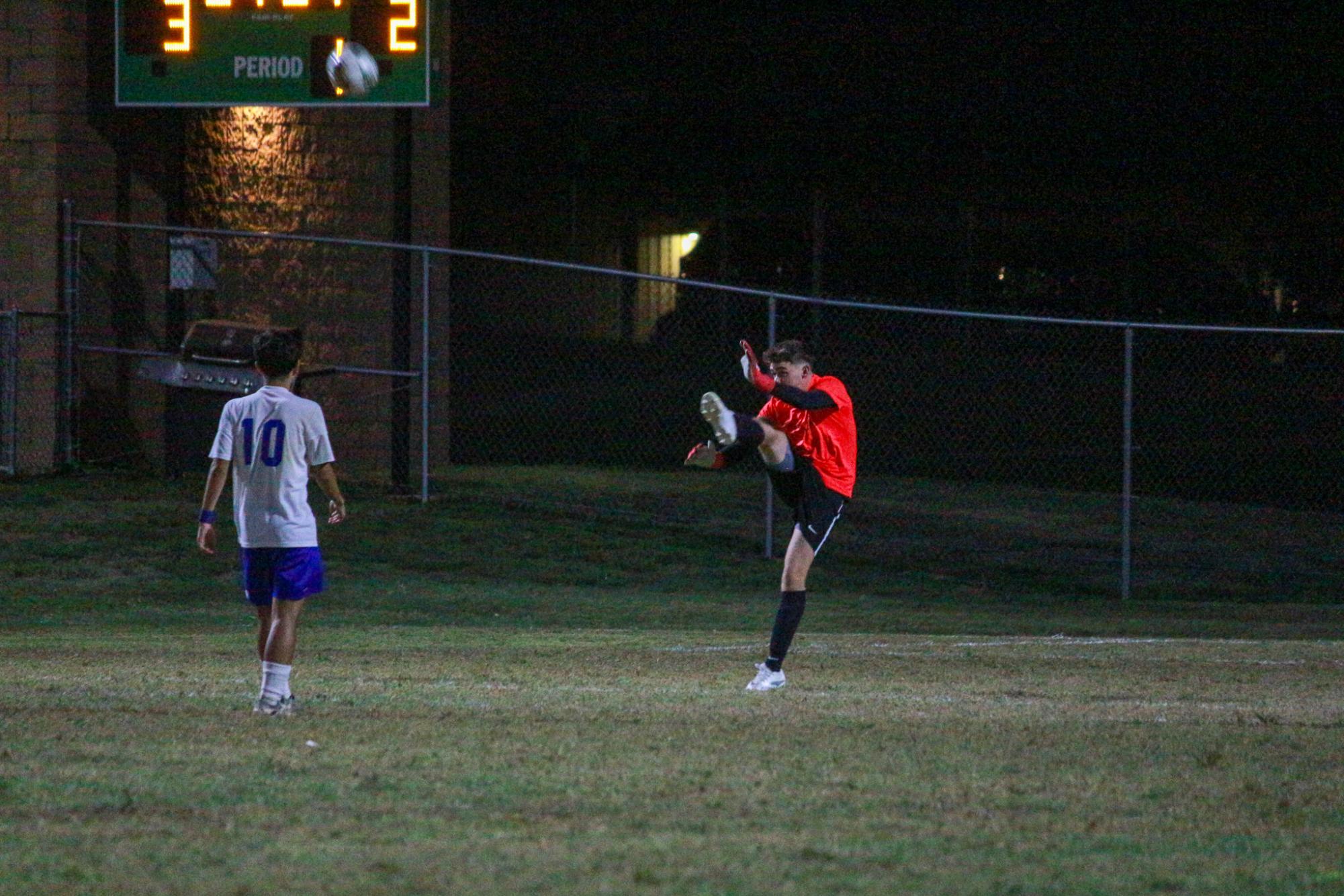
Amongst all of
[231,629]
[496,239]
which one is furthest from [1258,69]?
[231,629]

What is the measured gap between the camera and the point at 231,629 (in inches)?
502

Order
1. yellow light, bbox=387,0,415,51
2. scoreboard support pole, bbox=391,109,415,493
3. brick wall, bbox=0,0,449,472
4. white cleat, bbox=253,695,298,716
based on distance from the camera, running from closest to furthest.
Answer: white cleat, bbox=253,695,298,716
yellow light, bbox=387,0,415,51
scoreboard support pole, bbox=391,109,415,493
brick wall, bbox=0,0,449,472

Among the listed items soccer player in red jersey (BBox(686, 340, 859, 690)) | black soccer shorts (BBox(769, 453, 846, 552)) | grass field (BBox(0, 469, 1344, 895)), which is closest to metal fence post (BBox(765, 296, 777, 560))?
grass field (BBox(0, 469, 1344, 895))

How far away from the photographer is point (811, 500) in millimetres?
9602

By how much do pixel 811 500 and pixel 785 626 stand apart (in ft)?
2.37

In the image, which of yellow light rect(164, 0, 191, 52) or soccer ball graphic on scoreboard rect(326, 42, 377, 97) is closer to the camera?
soccer ball graphic on scoreboard rect(326, 42, 377, 97)

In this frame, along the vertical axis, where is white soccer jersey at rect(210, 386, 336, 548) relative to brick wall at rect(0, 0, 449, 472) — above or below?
below

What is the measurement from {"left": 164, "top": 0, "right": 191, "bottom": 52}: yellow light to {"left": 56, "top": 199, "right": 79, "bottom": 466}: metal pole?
96.4 inches

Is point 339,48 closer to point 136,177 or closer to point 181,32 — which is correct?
point 181,32

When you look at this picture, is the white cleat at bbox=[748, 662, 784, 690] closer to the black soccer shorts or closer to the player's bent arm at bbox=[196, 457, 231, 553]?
the black soccer shorts

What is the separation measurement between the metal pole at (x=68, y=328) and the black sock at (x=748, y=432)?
1156 centimetres

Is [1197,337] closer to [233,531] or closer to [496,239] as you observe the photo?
[496,239]

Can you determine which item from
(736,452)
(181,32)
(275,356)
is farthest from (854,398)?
(275,356)

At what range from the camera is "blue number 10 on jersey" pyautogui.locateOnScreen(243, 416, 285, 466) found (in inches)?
309
